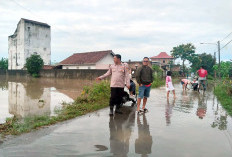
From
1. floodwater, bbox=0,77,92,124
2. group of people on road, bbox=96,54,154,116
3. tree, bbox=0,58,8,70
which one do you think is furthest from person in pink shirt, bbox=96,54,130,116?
tree, bbox=0,58,8,70

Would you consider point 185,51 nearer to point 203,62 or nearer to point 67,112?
point 203,62

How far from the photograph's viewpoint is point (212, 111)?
7.32 m

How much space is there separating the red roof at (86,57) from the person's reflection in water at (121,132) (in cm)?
2931

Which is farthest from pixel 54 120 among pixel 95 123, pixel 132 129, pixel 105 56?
pixel 105 56

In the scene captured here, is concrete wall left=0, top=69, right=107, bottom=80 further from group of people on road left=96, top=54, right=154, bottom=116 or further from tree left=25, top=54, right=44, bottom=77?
group of people on road left=96, top=54, right=154, bottom=116

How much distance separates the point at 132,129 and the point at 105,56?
32100 mm

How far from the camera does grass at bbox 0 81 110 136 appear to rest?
16.4ft

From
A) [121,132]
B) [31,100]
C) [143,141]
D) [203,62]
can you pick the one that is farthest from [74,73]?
[203,62]

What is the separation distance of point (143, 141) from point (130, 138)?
11.6 inches

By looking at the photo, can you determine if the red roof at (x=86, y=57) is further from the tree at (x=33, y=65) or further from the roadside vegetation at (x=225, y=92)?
the roadside vegetation at (x=225, y=92)

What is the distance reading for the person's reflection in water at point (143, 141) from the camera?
3.68 metres

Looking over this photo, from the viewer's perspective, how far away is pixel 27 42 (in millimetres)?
47938

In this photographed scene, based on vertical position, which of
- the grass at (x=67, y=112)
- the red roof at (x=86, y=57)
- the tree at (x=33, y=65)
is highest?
the red roof at (x=86, y=57)

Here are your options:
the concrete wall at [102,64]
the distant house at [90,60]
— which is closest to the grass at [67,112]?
the distant house at [90,60]
